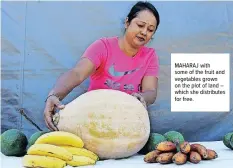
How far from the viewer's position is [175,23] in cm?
273

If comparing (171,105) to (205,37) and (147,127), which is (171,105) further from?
(147,127)

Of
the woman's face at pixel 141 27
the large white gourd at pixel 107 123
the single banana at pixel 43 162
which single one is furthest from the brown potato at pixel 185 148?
the woman's face at pixel 141 27

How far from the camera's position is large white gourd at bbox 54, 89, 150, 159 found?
1.79 m

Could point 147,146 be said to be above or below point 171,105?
below

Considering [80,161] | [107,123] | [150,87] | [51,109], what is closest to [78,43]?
[150,87]

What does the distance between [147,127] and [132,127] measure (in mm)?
98

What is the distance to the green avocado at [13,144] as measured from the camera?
1.93m

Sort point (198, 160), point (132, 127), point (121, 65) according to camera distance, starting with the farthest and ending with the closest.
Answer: point (121, 65), point (132, 127), point (198, 160)

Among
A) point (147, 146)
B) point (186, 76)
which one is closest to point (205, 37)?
point (186, 76)

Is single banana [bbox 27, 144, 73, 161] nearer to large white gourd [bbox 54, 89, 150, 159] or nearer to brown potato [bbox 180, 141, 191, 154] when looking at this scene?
large white gourd [bbox 54, 89, 150, 159]

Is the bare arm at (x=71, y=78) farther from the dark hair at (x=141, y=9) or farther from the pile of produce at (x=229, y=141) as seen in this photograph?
the pile of produce at (x=229, y=141)

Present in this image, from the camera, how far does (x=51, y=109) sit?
74.9 inches

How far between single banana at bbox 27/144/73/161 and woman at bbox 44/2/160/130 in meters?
0.56

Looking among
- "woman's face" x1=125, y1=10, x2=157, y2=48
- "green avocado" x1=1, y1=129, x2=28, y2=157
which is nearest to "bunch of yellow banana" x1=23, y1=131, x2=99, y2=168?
"green avocado" x1=1, y1=129, x2=28, y2=157
